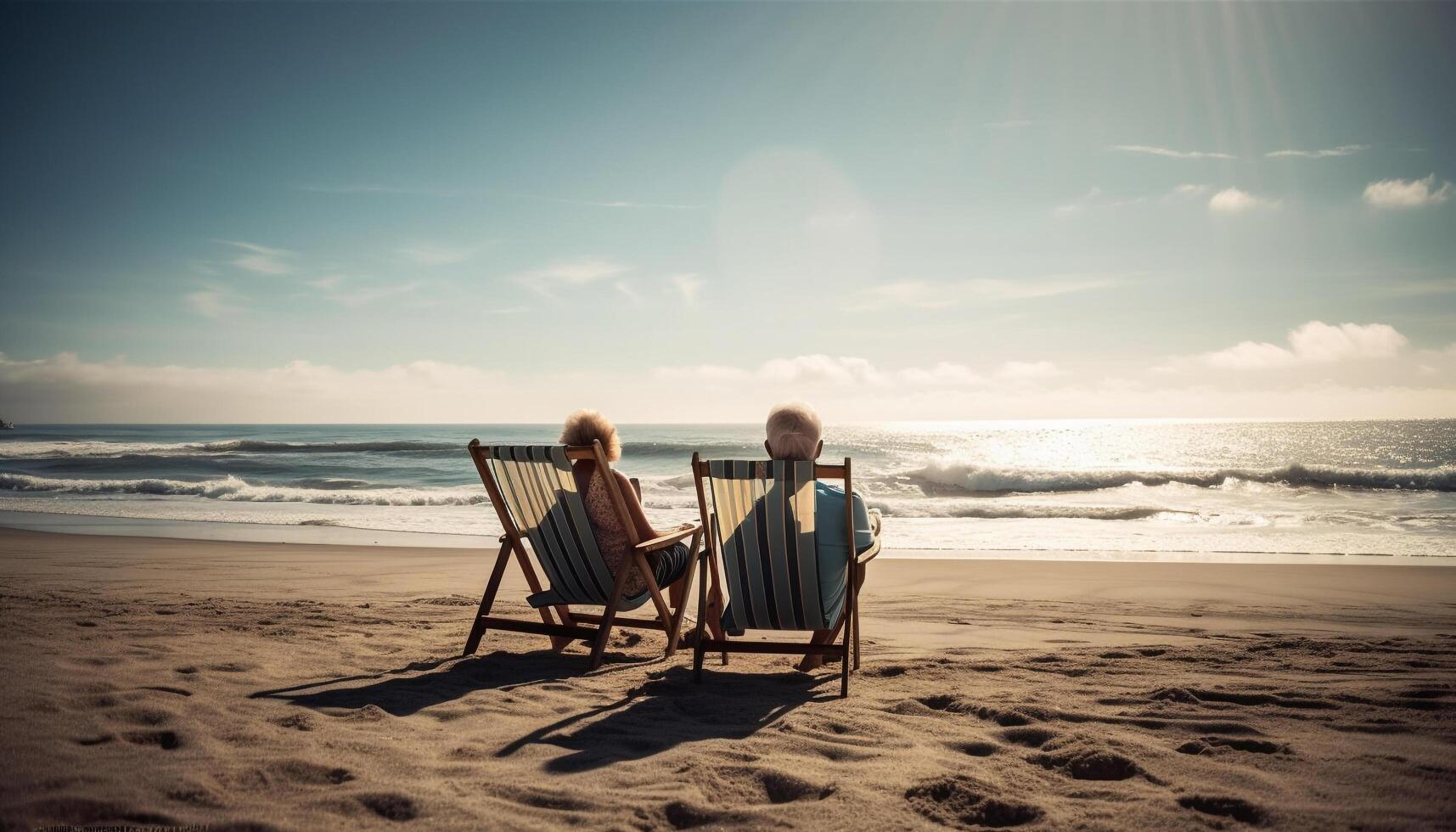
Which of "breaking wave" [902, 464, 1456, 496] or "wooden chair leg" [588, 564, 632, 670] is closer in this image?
"wooden chair leg" [588, 564, 632, 670]

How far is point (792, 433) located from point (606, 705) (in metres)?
1.49

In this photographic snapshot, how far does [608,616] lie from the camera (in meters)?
3.93

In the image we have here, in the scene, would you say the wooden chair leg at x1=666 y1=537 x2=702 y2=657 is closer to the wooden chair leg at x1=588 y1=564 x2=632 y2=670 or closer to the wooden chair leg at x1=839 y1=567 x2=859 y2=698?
the wooden chair leg at x1=588 y1=564 x2=632 y2=670

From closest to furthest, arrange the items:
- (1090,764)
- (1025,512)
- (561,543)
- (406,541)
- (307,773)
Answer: (307,773), (1090,764), (561,543), (406,541), (1025,512)

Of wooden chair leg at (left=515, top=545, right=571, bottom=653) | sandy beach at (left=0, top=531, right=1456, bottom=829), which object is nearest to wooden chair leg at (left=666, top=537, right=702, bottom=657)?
sandy beach at (left=0, top=531, right=1456, bottom=829)

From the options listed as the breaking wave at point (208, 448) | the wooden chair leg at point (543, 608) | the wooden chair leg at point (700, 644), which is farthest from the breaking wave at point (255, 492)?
the wooden chair leg at point (700, 644)

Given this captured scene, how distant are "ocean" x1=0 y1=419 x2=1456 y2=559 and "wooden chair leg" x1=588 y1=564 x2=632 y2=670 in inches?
256

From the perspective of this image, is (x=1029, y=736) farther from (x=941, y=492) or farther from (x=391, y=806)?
(x=941, y=492)

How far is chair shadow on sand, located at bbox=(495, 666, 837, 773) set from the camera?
8.94 feet

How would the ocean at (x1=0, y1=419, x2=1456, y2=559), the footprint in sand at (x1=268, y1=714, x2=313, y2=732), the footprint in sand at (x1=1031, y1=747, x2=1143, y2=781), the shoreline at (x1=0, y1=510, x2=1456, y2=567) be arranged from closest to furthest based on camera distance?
the footprint in sand at (x1=1031, y1=747, x2=1143, y2=781)
the footprint in sand at (x1=268, y1=714, x2=313, y2=732)
the shoreline at (x1=0, y1=510, x2=1456, y2=567)
the ocean at (x1=0, y1=419, x2=1456, y2=559)

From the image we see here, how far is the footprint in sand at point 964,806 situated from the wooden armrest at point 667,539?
1827mm

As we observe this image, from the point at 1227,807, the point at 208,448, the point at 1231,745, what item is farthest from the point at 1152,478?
the point at 208,448

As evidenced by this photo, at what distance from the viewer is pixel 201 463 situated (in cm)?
2764

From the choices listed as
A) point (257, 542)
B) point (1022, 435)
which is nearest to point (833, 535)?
point (257, 542)
